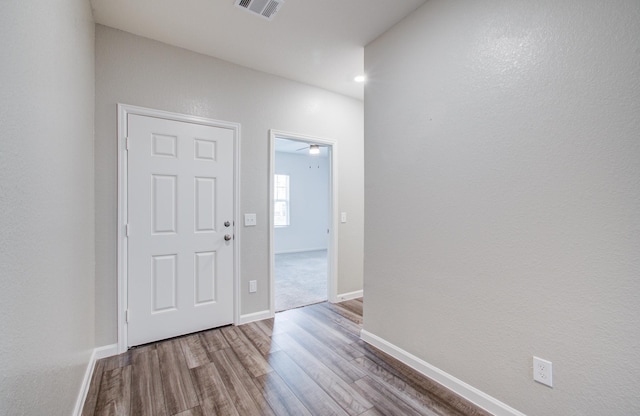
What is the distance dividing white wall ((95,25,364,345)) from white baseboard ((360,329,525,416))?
1.34 metres

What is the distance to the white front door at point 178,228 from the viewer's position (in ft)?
8.16

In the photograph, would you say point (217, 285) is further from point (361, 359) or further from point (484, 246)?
point (484, 246)

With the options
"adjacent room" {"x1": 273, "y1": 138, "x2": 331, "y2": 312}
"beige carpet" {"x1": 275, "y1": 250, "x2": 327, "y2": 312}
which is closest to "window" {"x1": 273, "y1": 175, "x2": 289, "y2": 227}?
"adjacent room" {"x1": 273, "y1": 138, "x2": 331, "y2": 312}

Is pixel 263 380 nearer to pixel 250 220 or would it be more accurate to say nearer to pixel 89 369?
pixel 89 369

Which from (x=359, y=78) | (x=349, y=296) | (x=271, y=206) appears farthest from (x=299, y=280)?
(x=359, y=78)

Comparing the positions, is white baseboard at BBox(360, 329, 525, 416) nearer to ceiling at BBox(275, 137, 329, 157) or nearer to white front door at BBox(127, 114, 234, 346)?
white front door at BBox(127, 114, 234, 346)

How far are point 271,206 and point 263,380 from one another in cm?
166

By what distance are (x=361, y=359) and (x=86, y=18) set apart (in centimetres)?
319

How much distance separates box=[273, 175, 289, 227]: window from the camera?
754 cm

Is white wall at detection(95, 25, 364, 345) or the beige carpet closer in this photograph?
white wall at detection(95, 25, 364, 345)

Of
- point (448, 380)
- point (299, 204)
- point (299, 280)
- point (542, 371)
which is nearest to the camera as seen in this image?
point (542, 371)

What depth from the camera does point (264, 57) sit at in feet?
9.27

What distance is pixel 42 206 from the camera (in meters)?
1.12

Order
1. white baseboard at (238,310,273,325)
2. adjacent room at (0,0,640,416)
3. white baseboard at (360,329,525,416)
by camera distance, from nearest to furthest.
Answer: adjacent room at (0,0,640,416), white baseboard at (360,329,525,416), white baseboard at (238,310,273,325)
